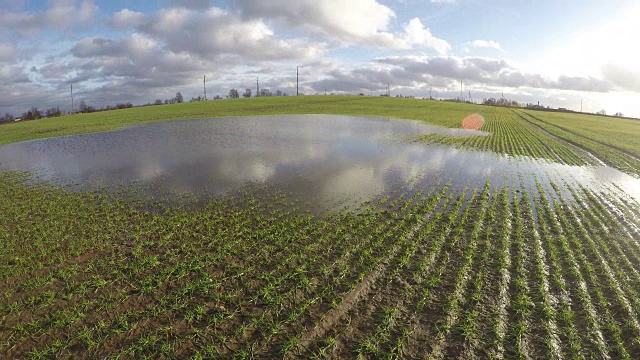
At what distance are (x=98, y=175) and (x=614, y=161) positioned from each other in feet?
162

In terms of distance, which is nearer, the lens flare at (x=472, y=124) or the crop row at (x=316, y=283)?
the crop row at (x=316, y=283)

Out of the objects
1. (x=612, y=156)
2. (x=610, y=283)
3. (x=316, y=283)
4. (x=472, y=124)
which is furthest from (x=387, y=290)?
(x=472, y=124)

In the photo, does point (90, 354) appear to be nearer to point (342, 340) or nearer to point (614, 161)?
point (342, 340)

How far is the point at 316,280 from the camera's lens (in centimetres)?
991

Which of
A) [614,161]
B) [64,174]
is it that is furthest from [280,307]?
[614,161]

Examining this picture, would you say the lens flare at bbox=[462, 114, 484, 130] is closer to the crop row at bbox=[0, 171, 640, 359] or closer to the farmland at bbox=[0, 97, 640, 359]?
the farmland at bbox=[0, 97, 640, 359]

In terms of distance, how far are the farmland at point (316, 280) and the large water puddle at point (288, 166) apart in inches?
128

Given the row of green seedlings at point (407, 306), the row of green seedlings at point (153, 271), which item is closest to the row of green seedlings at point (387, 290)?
the row of green seedlings at point (407, 306)

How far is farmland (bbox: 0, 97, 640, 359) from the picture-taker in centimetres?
749

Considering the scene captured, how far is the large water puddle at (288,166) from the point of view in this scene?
20656mm

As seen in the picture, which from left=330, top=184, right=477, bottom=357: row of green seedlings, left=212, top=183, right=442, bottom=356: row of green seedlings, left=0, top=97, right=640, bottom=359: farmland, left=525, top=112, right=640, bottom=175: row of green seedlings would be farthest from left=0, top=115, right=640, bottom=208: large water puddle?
left=330, top=184, right=477, bottom=357: row of green seedlings

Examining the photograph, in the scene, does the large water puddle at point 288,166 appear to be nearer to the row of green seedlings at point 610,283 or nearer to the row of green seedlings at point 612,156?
the row of green seedlings at point 612,156

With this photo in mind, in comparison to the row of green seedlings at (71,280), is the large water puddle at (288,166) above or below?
above

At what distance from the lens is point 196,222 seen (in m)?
14.2
